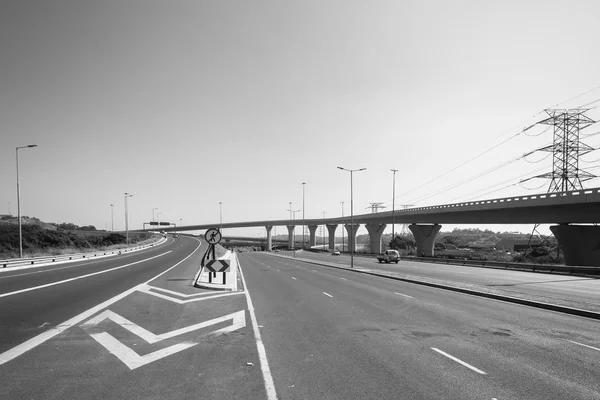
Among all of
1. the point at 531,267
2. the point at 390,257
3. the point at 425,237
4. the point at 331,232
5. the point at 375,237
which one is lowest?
the point at 331,232

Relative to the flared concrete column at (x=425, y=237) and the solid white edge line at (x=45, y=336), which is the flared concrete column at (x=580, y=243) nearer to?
the flared concrete column at (x=425, y=237)

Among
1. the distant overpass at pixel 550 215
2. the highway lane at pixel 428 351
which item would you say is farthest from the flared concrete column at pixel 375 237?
the highway lane at pixel 428 351

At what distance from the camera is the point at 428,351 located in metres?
8.00

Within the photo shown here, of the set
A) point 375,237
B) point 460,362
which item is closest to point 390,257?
point 375,237

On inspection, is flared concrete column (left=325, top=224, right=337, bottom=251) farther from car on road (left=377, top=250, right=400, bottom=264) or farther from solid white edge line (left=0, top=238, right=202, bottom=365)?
solid white edge line (left=0, top=238, right=202, bottom=365)

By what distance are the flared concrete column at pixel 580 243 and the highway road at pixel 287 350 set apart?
32.3 metres

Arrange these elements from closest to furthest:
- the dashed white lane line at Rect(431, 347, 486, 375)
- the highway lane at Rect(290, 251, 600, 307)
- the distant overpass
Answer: the dashed white lane line at Rect(431, 347, 486, 375) < the highway lane at Rect(290, 251, 600, 307) < the distant overpass

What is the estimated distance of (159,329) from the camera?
9648 millimetres

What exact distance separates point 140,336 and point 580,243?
4462cm

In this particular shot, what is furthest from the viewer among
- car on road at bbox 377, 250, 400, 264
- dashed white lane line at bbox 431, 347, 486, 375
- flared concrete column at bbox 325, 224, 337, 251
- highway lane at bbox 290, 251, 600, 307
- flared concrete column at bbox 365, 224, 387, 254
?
flared concrete column at bbox 325, 224, 337, 251

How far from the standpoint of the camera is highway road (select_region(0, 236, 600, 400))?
584 cm

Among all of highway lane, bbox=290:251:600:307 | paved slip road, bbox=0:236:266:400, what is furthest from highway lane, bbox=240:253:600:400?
highway lane, bbox=290:251:600:307

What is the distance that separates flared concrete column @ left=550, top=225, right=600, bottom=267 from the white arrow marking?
40.7 m

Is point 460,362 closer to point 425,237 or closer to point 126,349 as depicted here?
point 126,349
